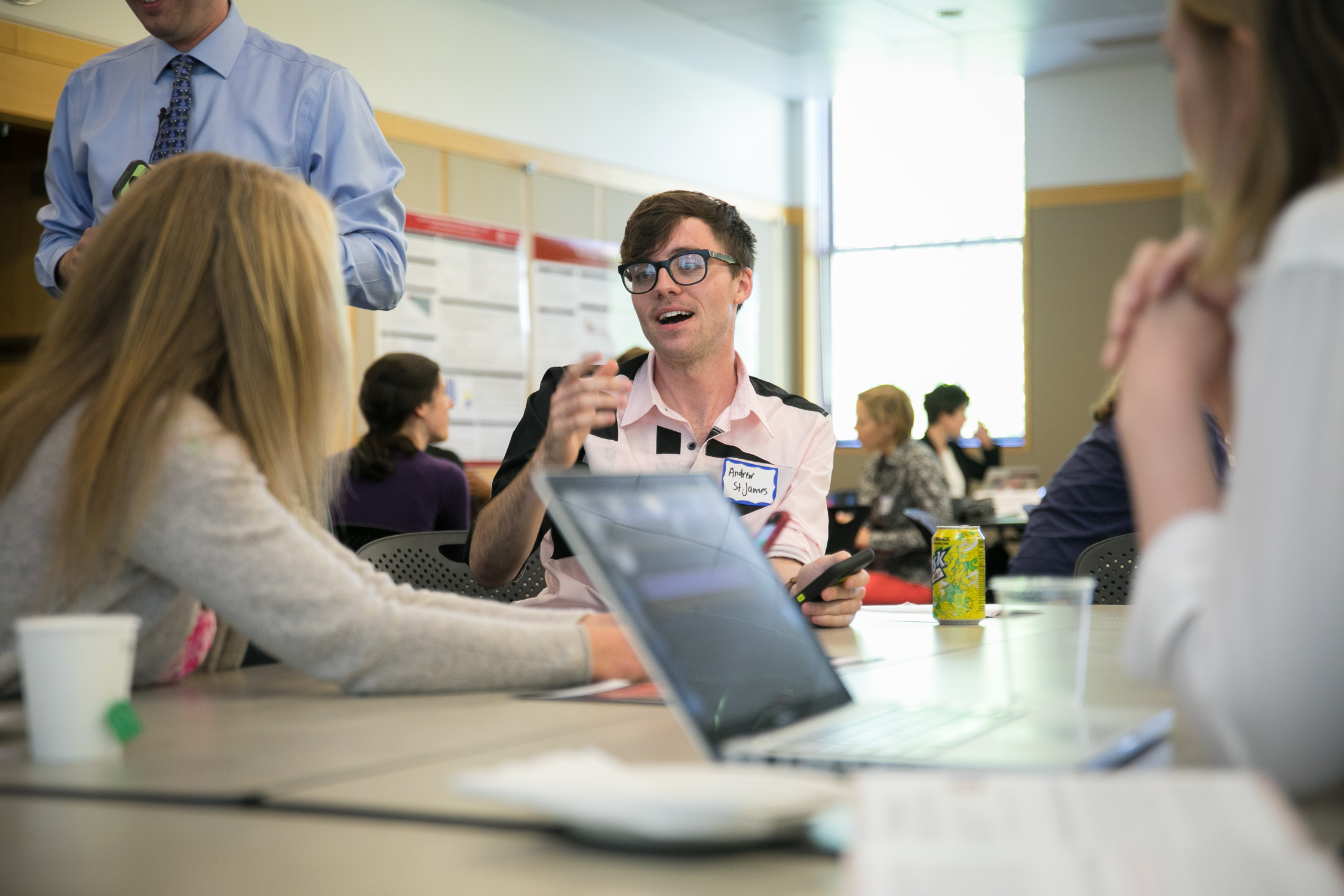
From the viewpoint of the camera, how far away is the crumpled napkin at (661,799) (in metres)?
0.66

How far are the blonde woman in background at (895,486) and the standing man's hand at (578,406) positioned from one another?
361 centimetres

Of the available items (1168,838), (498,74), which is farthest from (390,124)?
(1168,838)

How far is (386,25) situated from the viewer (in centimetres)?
650

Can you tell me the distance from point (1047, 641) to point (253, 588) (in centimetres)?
103

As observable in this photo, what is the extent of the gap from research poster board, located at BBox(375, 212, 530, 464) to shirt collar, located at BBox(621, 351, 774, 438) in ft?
13.8

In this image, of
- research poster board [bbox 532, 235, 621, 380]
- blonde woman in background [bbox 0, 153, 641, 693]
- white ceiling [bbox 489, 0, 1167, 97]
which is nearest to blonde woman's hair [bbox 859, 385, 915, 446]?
research poster board [bbox 532, 235, 621, 380]

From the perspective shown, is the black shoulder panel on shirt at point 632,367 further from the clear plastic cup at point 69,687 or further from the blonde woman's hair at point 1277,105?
the blonde woman's hair at point 1277,105

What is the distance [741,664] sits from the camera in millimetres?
988

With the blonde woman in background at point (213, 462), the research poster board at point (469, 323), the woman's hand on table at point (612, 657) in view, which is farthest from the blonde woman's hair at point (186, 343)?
the research poster board at point (469, 323)

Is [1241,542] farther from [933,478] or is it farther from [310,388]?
[933,478]

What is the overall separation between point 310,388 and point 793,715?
0.66m

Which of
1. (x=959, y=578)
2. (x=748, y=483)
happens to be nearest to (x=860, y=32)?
(x=748, y=483)

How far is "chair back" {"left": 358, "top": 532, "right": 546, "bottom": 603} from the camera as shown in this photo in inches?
91.0

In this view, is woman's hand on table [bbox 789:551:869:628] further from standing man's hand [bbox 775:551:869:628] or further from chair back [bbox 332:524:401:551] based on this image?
chair back [bbox 332:524:401:551]
